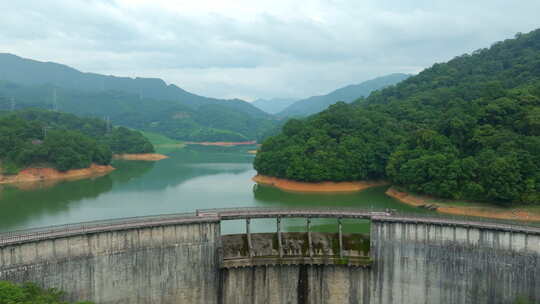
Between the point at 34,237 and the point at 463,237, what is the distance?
76.2 ft

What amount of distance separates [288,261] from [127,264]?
9.33m

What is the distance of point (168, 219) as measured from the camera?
77.0 ft

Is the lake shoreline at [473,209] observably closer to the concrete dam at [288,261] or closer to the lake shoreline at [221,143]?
the concrete dam at [288,261]

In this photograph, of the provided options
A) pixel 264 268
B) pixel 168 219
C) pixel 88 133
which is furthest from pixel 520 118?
pixel 88 133

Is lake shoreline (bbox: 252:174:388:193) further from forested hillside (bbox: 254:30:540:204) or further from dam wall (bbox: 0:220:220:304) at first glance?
dam wall (bbox: 0:220:220:304)

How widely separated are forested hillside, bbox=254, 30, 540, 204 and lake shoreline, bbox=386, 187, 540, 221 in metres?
0.89

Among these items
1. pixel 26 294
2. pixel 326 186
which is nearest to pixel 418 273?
pixel 26 294

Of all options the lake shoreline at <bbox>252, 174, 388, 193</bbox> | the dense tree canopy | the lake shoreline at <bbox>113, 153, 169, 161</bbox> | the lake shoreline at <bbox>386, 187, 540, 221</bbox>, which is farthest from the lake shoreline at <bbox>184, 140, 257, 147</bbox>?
the dense tree canopy

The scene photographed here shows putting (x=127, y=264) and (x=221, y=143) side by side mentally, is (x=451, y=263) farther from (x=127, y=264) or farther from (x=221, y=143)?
(x=221, y=143)

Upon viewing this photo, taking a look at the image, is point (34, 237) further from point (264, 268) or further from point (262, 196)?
point (262, 196)

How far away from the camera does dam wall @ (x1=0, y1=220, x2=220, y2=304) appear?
19672mm

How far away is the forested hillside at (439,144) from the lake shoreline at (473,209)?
0.89 metres

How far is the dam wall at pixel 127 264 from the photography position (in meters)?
19.7

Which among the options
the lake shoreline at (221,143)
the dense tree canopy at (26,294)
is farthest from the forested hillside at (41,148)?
the lake shoreline at (221,143)
